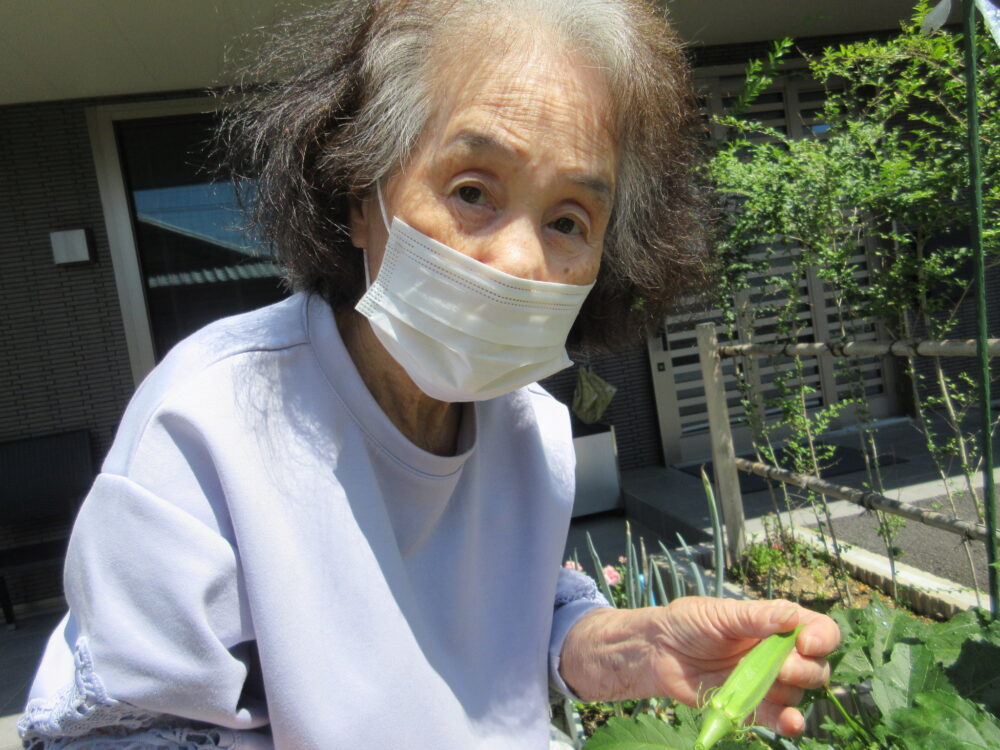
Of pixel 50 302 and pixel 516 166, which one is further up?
pixel 50 302

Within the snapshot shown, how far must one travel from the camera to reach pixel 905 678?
3.36 feet

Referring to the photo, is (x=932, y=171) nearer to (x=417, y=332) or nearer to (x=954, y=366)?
(x=417, y=332)

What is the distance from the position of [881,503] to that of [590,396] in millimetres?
3650

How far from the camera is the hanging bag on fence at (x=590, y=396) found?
21.7ft

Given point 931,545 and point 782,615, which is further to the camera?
point 931,545

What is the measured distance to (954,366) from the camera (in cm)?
756

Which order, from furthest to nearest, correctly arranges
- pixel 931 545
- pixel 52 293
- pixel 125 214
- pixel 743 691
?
pixel 125 214
pixel 52 293
pixel 931 545
pixel 743 691

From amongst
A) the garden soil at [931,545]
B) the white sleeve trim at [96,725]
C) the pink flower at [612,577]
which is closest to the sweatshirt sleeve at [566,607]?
the white sleeve trim at [96,725]

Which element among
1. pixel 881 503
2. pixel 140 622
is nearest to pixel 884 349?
pixel 881 503

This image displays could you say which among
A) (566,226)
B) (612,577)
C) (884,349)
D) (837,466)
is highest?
(566,226)

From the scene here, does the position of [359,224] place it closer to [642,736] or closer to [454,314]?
[454,314]

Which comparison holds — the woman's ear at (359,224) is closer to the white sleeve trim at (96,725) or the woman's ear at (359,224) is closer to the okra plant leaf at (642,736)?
the white sleeve trim at (96,725)

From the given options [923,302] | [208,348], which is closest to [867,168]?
[923,302]

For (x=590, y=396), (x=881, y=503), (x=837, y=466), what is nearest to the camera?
(x=881, y=503)
